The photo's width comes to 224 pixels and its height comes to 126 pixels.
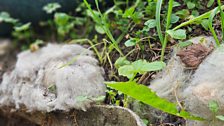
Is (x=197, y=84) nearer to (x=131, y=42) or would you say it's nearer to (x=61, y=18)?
(x=131, y=42)

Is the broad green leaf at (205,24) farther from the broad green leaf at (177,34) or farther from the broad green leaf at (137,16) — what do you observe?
the broad green leaf at (137,16)

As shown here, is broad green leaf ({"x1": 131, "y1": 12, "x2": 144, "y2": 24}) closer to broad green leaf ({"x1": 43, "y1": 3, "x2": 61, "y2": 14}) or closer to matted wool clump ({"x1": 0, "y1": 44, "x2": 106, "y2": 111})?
matted wool clump ({"x1": 0, "y1": 44, "x2": 106, "y2": 111})

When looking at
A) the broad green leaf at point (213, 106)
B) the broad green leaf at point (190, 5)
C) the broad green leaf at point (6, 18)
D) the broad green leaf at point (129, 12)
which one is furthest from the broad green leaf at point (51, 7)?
the broad green leaf at point (213, 106)

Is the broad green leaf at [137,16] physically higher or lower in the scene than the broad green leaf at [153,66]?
higher

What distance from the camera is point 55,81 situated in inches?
46.7

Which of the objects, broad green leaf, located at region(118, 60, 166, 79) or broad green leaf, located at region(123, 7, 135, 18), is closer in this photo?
broad green leaf, located at region(118, 60, 166, 79)

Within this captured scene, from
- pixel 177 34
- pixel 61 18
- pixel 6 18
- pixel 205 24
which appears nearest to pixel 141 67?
pixel 177 34

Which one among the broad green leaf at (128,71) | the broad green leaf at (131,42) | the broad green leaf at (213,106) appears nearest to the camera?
the broad green leaf at (213,106)

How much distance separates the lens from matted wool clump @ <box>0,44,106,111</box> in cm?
113

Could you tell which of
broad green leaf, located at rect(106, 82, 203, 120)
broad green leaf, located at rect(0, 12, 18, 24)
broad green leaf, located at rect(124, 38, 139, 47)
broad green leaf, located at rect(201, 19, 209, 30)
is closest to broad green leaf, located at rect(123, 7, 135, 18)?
broad green leaf, located at rect(124, 38, 139, 47)

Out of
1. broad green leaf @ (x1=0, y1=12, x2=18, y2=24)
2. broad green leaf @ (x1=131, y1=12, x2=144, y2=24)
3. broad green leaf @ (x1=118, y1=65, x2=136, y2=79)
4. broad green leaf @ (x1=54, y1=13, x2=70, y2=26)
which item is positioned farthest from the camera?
broad green leaf @ (x1=0, y1=12, x2=18, y2=24)

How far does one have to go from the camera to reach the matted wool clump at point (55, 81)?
113 centimetres

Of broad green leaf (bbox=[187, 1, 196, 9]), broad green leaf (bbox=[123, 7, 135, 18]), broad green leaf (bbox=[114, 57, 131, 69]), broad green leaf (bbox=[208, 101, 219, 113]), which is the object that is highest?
broad green leaf (bbox=[123, 7, 135, 18])

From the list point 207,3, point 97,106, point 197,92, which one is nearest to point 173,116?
point 197,92
